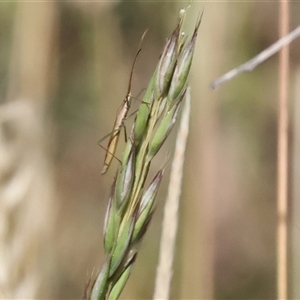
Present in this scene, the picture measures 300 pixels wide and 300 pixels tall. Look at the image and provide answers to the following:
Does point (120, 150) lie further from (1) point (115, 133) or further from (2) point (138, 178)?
(2) point (138, 178)

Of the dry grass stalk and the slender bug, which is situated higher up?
the slender bug

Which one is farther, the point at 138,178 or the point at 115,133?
the point at 115,133

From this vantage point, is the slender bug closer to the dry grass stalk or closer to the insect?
the insect

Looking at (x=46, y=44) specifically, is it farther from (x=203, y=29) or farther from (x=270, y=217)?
(x=270, y=217)

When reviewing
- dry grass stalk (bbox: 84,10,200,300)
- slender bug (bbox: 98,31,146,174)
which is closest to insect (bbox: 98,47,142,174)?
slender bug (bbox: 98,31,146,174)

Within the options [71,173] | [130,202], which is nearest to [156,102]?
[130,202]

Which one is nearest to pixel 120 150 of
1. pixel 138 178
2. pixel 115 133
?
pixel 115 133
